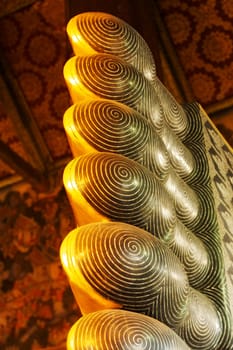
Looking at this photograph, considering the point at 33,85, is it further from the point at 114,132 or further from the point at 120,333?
the point at 120,333

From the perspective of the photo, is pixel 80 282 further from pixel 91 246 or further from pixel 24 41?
pixel 24 41

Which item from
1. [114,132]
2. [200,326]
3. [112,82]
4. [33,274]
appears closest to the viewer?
[200,326]

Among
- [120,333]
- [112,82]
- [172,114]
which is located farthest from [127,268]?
[172,114]

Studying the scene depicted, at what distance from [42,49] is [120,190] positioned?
346 centimetres

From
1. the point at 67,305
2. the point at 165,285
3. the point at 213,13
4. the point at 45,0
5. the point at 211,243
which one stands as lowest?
the point at 67,305

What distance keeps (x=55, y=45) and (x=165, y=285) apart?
3.57 meters

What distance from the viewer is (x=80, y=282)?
1.00 metres

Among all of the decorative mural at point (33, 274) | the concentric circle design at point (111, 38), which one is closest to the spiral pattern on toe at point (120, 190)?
the concentric circle design at point (111, 38)

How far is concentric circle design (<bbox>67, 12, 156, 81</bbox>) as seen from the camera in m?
1.46

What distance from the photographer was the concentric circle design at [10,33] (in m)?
4.32

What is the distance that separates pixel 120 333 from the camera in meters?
0.89

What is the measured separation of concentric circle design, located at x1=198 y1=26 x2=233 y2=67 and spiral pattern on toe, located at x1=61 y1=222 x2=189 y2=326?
11.3 feet

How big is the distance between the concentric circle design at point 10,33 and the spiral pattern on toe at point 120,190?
3372 mm

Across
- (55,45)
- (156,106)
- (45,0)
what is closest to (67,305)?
(55,45)
